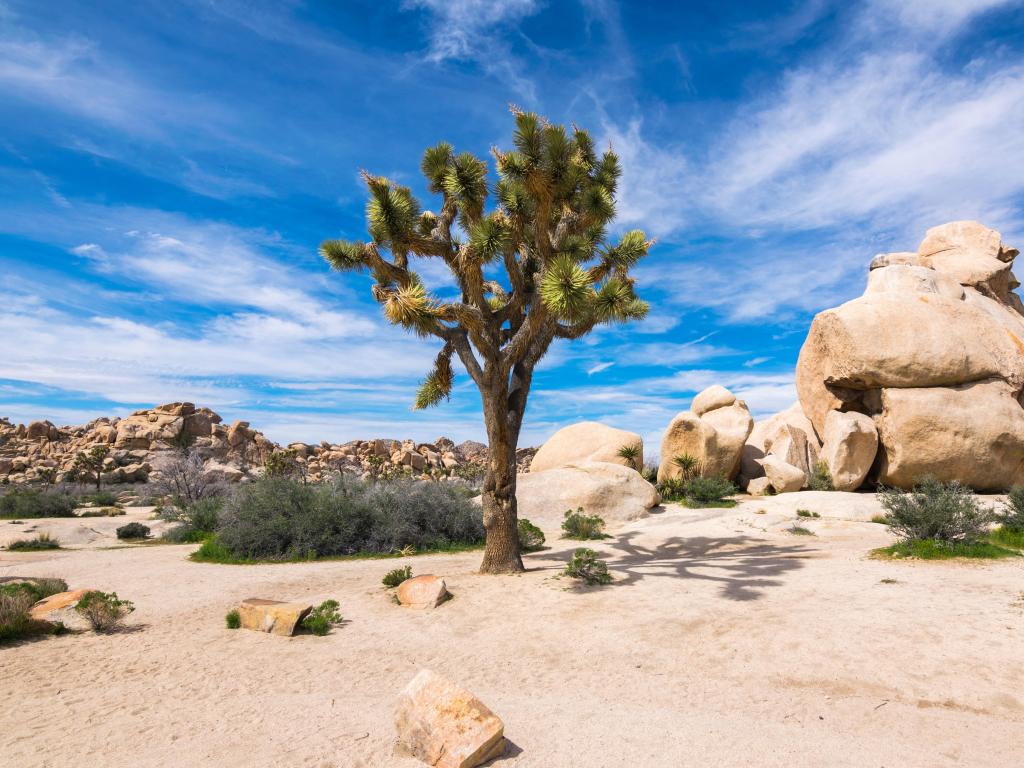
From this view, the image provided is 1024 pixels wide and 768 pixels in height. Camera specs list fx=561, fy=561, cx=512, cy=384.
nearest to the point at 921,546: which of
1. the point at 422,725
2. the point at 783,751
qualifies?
the point at 783,751

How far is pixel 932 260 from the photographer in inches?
1212

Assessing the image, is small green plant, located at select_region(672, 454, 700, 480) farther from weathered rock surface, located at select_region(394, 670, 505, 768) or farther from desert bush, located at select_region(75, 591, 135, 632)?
weathered rock surface, located at select_region(394, 670, 505, 768)

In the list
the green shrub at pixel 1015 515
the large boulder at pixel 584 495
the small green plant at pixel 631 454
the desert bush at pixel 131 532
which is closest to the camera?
the green shrub at pixel 1015 515

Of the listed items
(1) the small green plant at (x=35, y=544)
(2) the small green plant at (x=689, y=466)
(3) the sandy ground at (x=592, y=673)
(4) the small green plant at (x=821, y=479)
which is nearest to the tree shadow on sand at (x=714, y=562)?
(3) the sandy ground at (x=592, y=673)

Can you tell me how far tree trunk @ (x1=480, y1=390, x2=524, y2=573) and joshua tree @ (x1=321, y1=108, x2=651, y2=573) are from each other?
0.8 inches

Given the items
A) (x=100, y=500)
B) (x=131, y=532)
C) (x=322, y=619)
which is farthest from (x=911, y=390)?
(x=100, y=500)

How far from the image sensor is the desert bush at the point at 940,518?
10.7m

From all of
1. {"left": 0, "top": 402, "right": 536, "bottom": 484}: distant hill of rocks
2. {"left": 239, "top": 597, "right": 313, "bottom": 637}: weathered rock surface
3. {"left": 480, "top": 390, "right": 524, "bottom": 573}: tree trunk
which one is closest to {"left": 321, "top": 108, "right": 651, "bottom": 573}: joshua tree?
{"left": 480, "top": 390, "right": 524, "bottom": 573}: tree trunk

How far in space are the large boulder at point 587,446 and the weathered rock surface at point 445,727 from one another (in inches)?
949

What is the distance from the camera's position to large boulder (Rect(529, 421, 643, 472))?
28.8m

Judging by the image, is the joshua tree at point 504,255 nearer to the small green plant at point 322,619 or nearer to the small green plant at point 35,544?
the small green plant at point 322,619

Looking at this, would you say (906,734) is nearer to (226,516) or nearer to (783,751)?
(783,751)

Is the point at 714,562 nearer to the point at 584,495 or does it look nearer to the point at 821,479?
the point at 584,495

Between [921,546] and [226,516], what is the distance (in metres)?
16.5
